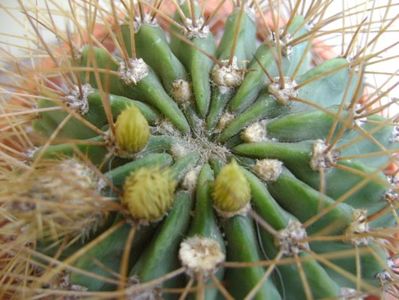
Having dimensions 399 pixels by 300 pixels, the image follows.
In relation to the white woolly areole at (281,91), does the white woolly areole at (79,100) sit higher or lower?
lower

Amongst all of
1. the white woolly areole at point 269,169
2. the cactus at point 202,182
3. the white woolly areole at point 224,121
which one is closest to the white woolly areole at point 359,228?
the cactus at point 202,182

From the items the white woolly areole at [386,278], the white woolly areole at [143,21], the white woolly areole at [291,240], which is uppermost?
the white woolly areole at [143,21]

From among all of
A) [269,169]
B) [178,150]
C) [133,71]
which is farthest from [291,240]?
[133,71]

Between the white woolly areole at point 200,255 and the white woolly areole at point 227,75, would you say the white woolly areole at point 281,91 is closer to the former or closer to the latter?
the white woolly areole at point 227,75

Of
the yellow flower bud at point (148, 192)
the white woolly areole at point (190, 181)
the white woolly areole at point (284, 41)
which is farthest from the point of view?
the white woolly areole at point (284, 41)

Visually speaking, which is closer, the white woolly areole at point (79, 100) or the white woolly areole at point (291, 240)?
Answer: the white woolly areole at point (291, 240)

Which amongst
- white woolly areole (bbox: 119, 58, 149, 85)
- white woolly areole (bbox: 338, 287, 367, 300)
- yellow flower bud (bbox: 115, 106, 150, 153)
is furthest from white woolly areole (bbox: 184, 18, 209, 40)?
white woolly areole (bbox: 338, 287, 367, 300)

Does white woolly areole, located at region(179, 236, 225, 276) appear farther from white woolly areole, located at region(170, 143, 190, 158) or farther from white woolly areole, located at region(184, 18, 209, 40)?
white woolly areole, located at region(184, 18, 209, 40)

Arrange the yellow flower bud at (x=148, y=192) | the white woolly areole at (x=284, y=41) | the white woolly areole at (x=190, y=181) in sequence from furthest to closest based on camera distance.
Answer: the white woolly areole at (x=284, y=41)
the white woolly areole at (x=190, y=181)
the yellow flower bud at (x=148, y=192)

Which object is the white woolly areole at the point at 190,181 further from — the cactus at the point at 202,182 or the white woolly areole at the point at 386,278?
the white woolly areole at the point at 386,278
